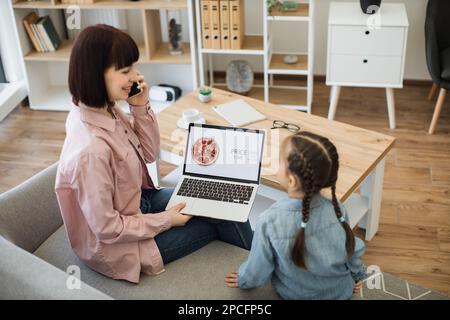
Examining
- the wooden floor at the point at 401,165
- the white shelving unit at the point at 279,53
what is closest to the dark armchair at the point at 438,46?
the wooden floor at the point at 401,165

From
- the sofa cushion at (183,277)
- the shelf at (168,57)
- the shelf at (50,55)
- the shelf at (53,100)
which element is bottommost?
the shelf at (53,100)

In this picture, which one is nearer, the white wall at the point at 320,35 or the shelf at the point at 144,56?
the shelf at the point at 144,56

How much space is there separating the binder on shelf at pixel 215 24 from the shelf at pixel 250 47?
0.14 ft

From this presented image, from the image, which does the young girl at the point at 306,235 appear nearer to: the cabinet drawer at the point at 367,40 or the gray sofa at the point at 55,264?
the gray sofa at the point at 55,264

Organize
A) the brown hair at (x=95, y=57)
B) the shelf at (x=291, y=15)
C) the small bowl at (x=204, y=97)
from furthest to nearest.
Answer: the shelf at (x=291, y=15), the small bowl at (x=204, y=97), the brown hair at (x=95, y=57)

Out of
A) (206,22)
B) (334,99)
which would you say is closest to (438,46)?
(334,99)

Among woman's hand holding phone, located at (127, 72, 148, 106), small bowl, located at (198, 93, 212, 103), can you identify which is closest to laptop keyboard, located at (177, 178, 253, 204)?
woman's hand holding phone, located at (127, 72, 148, 106)

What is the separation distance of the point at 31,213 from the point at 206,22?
6.45 feet

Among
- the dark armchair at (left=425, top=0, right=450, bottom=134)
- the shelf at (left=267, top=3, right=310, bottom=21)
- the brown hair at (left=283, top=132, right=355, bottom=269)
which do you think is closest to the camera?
the brown hair at (left=283, top=132, right=355, bottom=269)

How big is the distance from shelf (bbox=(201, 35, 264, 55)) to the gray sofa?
5.81 feet

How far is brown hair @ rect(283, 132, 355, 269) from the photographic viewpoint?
1.57m

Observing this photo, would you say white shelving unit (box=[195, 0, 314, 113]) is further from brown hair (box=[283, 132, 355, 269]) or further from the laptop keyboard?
brown hair (box=[283, 132, 355, 269])

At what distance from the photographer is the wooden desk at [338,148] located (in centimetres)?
233
